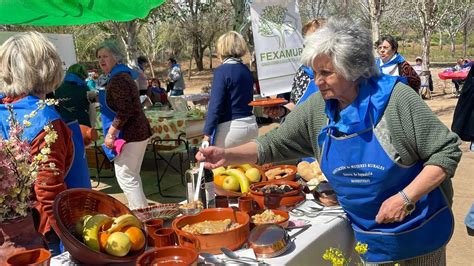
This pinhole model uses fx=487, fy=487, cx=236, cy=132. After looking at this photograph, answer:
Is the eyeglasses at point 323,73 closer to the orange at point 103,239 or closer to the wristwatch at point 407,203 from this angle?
the wristwatch at point 407,203

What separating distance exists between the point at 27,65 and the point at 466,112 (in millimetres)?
3641

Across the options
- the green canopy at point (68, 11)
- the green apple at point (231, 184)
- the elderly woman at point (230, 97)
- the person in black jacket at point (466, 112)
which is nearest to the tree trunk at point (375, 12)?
the person in black jacket at point (466, 112)

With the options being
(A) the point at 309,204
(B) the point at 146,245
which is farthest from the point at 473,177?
(B) the point at 146,245

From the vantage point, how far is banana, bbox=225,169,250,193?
2.51 metres

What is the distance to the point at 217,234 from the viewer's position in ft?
6.03

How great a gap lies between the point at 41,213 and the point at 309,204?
1.23 meters

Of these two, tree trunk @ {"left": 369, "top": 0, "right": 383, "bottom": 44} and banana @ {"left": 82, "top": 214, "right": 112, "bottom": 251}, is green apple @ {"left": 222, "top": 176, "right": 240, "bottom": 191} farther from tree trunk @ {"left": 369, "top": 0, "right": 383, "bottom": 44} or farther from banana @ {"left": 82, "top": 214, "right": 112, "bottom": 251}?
tree trunk @ {"left": 369, "top": 0, "right": 383, "bottom": 44}

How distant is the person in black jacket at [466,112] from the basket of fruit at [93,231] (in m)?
3.42

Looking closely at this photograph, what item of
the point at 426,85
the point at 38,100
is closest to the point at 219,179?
the point at 38,100

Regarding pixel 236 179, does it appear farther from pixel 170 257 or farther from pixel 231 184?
pixel 170 257

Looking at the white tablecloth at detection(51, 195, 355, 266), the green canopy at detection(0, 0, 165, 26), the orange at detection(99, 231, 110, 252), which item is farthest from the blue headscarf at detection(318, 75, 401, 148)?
the green canopy at detection(0, 0, 165, 26)

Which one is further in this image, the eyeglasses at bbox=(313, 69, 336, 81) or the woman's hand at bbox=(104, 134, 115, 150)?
the woman's hand at bbox=(104, 134, 115, 150)

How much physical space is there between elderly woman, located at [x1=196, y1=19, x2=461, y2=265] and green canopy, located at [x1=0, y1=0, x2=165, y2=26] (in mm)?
2517

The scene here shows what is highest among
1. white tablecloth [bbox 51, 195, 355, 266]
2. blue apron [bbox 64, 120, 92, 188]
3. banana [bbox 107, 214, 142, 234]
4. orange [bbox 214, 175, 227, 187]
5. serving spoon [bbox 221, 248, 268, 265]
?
blue apron [bbox 64, 120, 92, 188]
